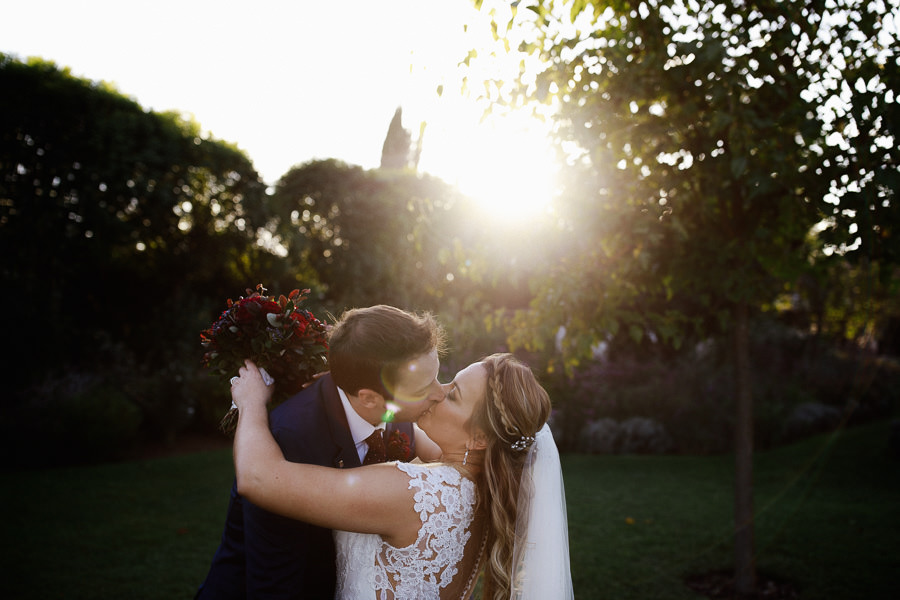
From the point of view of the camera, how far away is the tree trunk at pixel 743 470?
4.95 m

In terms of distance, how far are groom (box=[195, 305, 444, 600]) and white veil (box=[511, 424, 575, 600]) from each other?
71cm

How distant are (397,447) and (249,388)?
715mm

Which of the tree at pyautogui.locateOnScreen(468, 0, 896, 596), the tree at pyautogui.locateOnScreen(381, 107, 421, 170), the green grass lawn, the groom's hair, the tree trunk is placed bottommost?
the green grass lawn

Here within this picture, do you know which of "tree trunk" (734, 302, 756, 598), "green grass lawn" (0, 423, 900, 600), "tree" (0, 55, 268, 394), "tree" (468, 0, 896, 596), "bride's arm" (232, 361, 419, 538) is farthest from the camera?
"tree" (0, 55, 268, 394)

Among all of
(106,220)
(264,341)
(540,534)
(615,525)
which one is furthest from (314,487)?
(106,220)

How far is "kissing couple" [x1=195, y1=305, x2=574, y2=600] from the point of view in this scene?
2.17m

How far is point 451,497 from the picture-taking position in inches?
99.3

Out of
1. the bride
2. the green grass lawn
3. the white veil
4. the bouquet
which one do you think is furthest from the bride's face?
the green grass lawn

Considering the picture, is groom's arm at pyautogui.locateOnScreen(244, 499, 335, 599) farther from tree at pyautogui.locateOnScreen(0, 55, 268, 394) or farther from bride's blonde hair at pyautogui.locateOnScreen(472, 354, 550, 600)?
tree at pyautogui.locateOnScreen(0, 55, 268, 394)

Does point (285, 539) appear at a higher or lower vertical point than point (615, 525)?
higher

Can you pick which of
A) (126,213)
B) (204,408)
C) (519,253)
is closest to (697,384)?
(519,253)

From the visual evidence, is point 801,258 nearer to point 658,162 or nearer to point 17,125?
point 658,162

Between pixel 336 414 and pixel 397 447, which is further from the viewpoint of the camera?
pixel 397 447

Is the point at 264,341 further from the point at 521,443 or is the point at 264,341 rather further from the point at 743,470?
the point at 743,470
